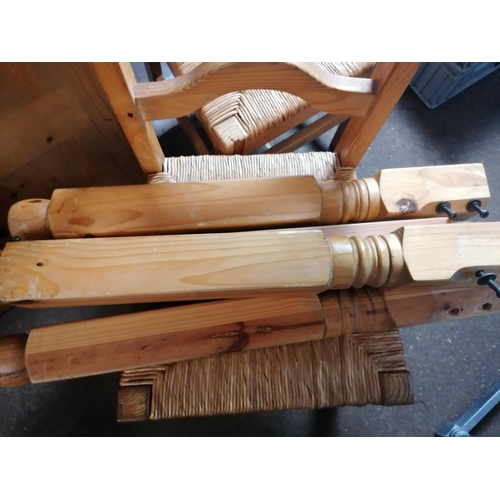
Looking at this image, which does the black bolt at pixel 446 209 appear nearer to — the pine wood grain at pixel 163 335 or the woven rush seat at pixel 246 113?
the pine wood grain at pixel 163 335

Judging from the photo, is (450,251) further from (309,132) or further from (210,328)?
(309,132)

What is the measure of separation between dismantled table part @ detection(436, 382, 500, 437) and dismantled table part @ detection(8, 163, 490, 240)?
67 centimetres

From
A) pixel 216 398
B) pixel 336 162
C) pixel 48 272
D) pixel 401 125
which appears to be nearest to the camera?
pixel 48 272

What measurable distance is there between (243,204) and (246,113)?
12.9 inches

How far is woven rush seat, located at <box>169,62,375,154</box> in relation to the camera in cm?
89

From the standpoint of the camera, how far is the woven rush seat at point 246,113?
0.89 m

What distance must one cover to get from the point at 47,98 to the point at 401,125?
3.65 ft

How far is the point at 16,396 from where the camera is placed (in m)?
1.12

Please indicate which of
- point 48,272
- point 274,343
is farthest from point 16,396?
point 274,343

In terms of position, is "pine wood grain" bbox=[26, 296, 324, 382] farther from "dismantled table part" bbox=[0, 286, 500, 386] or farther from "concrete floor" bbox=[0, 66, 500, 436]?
"concrete floor" bbox=[0, 66, 500, 436]

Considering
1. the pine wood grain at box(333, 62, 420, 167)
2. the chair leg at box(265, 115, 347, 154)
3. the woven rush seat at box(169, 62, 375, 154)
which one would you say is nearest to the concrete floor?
the chair leg at box(265, 115, 347, 154)

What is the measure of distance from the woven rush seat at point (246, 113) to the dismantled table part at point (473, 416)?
0.87 metres

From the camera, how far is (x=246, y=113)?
35.6 inches

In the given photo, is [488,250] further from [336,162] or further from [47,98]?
[47,98]
